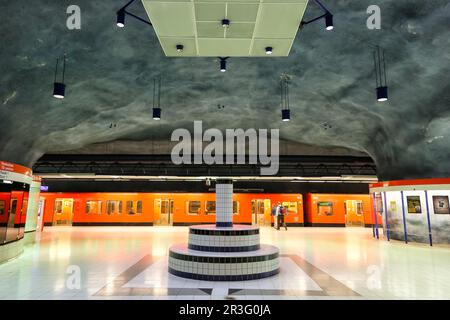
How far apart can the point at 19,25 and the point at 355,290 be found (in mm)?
8082

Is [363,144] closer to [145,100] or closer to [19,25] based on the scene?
[145,100]

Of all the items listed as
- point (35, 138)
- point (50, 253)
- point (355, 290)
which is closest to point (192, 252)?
point (355, 290)

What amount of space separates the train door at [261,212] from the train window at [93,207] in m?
10.8

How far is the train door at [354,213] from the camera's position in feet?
66.1

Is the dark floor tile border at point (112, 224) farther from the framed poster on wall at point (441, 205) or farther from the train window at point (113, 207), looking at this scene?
the framed poster on wall at point (441, 205)

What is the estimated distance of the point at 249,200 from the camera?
2041cm

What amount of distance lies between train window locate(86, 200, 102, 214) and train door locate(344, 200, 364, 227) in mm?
17202

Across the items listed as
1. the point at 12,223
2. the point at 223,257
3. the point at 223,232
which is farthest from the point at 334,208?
the point at 12,223

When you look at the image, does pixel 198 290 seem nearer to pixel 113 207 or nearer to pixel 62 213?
pixel 113 207

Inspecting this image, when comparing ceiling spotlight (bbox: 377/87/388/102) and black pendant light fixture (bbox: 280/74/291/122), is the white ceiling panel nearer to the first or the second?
ceiling spotlight (bbox: 377/87/388/102)

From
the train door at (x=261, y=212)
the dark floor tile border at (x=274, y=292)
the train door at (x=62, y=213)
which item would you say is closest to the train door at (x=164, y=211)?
the train door at (x=261, y=212)

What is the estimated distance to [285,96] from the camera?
9812 mm

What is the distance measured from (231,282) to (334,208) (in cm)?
1602

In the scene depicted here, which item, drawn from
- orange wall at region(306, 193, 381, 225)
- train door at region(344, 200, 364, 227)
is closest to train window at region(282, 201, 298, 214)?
orange wall at region(306, 193, 381, 225)
